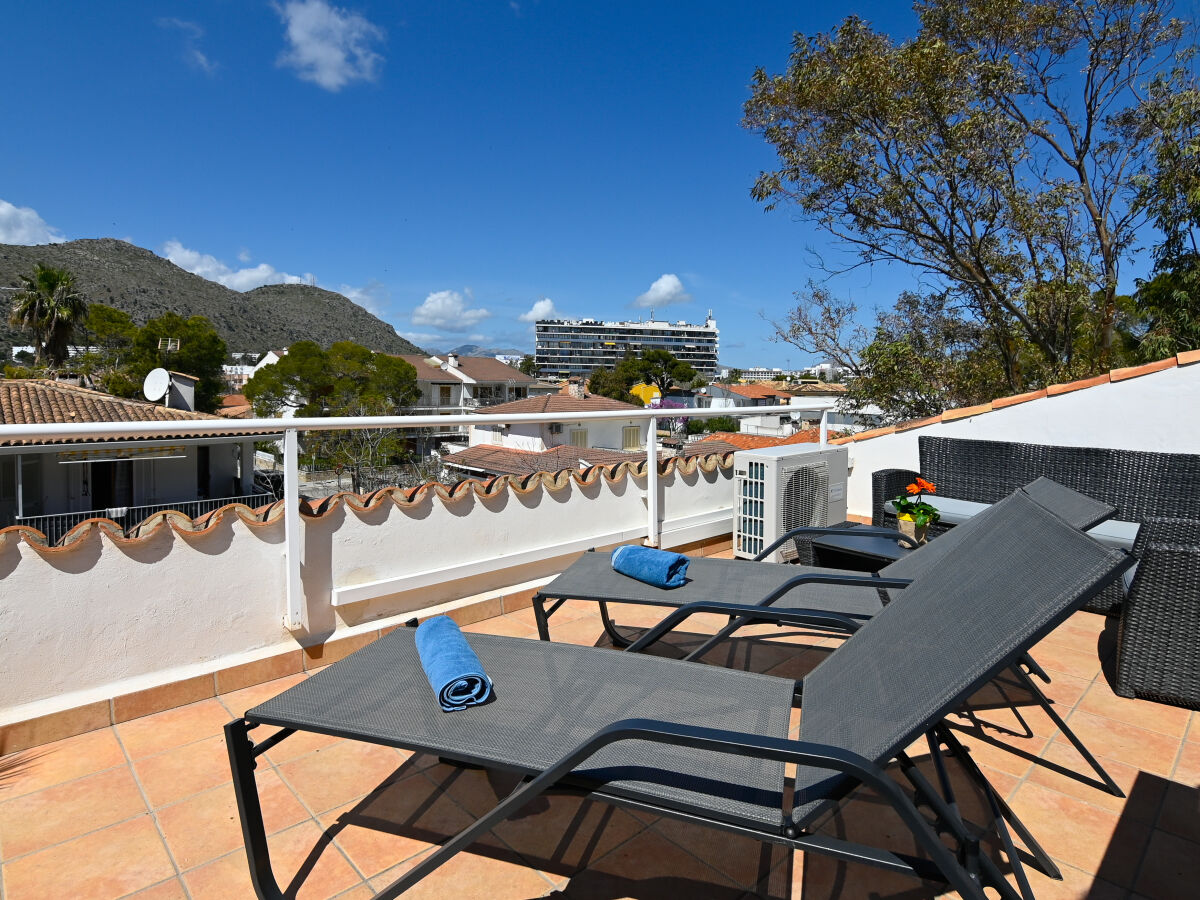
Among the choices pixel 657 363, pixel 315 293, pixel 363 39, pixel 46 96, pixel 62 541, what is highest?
pixel 46 96

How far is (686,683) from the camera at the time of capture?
1.64 m

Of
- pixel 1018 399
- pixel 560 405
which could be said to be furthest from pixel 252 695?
pixel 560 405

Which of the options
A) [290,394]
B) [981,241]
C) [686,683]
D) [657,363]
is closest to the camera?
[686,683]

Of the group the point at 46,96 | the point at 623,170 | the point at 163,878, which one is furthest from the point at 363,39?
the point at 163,878

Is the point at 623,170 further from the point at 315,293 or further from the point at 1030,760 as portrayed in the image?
the point at 1030,760

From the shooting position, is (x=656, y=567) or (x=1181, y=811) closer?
(x=1181, y=811)

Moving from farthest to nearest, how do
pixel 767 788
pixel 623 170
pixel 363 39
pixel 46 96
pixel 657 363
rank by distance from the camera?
pixel 657 363
pixel 46 96
pixel 623 170
pixel 363 39
pixel 767 788

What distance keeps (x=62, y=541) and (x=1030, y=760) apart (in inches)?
124

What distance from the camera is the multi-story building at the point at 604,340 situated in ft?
425

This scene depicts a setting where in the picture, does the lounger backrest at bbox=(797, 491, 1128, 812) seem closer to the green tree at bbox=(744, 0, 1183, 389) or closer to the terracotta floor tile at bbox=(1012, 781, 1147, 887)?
the terracotta floor tile at bbox=(1012, 781, 1147, 887)

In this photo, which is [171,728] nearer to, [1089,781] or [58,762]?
[58,762]

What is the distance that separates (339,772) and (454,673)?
777mm

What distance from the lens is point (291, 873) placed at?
5.14 ft

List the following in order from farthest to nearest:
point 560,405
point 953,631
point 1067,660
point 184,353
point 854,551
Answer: point 184,353 → point 560,405 → point 854,551 → point 1067,660 → point 953,631
